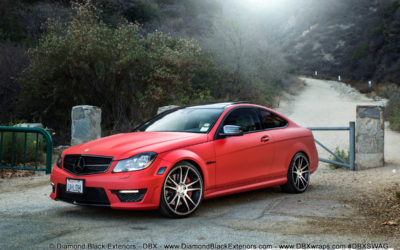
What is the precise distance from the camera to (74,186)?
20.3ft

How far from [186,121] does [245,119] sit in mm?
983

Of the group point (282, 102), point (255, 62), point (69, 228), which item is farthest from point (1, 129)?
point (282, 102)

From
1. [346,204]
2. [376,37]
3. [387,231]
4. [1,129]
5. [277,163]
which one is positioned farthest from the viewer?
[376,37]

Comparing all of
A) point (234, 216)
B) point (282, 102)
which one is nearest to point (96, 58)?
point (234, 216)

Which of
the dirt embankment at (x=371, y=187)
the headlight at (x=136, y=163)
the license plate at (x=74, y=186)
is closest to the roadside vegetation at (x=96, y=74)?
the dirt embankment at (x=371, y=187)

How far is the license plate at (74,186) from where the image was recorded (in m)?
6.10

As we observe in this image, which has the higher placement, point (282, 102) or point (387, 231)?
point (282, 102)

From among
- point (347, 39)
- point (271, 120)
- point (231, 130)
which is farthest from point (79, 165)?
point (347, 39)

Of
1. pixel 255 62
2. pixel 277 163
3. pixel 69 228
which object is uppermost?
pixel 255 62

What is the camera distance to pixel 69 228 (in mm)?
5789

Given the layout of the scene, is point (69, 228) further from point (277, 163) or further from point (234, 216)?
point (277, 163)

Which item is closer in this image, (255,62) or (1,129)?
(1,129)

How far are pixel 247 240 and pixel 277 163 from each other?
292cm

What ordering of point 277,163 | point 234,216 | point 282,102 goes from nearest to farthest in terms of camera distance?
point 234,216, point 277,163, point 282,102
